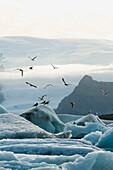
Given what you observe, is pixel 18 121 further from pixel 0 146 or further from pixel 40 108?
pixel 40 108

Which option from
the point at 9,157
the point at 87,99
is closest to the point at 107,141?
the point at 9,157

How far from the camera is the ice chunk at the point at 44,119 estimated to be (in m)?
20.6

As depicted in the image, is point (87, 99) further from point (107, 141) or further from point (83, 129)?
point (107, 141)

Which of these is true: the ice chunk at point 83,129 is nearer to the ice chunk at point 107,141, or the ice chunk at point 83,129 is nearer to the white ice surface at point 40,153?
the ice chunk at point 107,141

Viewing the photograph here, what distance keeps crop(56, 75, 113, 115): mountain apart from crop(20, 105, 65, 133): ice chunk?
55.1m

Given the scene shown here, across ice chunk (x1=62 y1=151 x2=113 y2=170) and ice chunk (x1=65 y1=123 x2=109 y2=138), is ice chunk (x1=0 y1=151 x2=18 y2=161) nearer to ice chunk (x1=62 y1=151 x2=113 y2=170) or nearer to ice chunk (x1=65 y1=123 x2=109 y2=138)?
ice chunk (x1=62 y1=151 x2=113 y2=170)

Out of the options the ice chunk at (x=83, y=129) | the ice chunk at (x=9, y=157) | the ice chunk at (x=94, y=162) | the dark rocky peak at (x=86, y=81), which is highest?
the ice chunk at (x=94, y=162)

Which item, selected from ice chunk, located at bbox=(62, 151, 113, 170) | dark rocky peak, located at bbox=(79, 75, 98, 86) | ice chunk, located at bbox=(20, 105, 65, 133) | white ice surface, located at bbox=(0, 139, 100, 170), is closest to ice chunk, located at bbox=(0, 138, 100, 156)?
white ice surface, located at bbox=(0, 139, 100, 170)

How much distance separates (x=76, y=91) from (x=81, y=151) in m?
73.5

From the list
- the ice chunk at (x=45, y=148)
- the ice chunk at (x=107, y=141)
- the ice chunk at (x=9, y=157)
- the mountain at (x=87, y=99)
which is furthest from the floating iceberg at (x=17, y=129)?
the mountain at (x=87, y=99)

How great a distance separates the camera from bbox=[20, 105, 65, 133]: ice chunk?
2058 centimetres

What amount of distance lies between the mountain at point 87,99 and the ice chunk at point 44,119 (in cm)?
5509

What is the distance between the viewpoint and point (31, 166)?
8148mm

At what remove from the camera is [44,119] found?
20.6 meters
